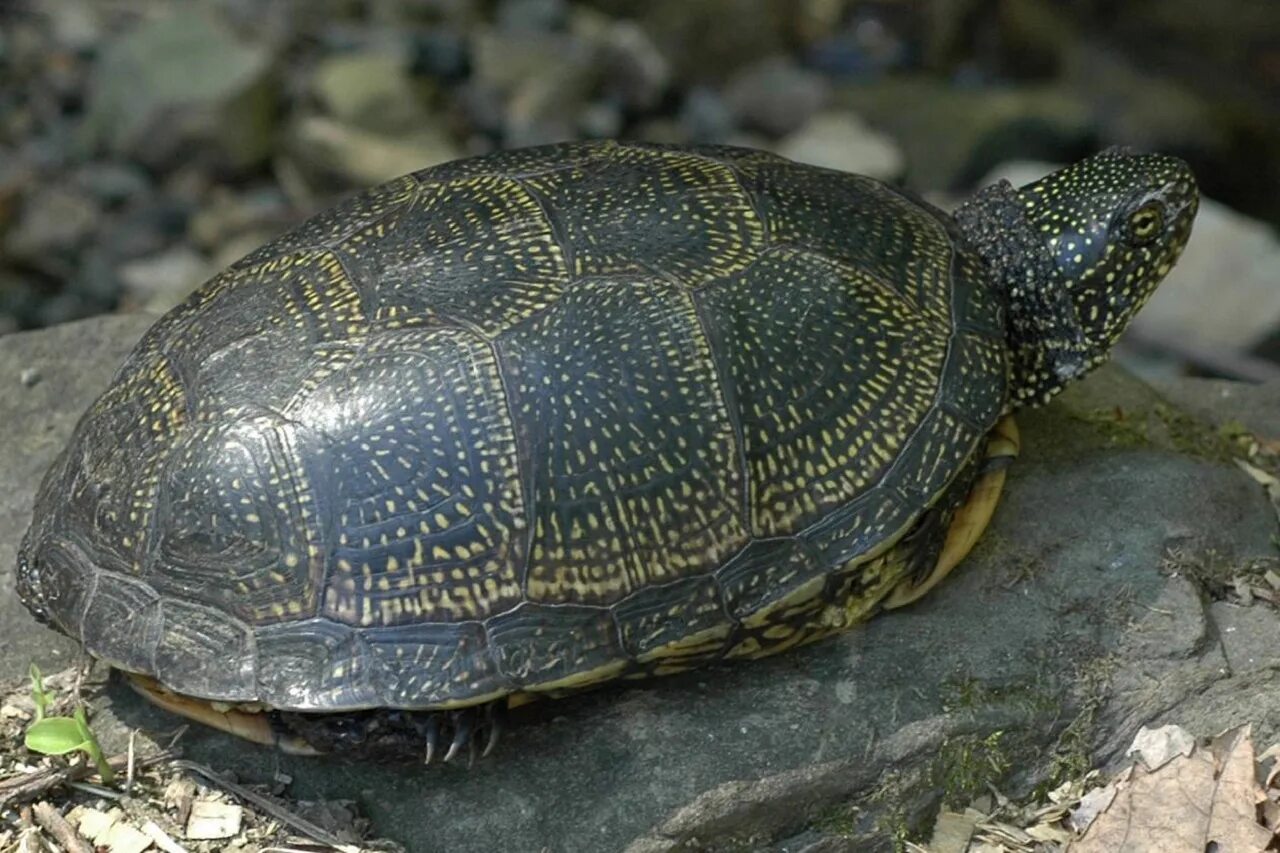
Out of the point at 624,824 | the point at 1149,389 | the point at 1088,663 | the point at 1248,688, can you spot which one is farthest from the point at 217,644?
the point at 1149,389

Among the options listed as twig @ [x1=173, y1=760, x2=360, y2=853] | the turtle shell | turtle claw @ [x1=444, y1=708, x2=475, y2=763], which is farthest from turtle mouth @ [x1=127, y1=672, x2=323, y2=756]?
turtle claw @ [x1=444, y1=708, x2=475, y2=763]

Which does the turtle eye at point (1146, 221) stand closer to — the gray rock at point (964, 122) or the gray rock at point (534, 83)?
the gray rock at point (964, 122)

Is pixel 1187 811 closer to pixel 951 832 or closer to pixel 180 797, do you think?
pixel 951 832

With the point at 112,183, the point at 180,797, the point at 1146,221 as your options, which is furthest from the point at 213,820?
the point at 112,183

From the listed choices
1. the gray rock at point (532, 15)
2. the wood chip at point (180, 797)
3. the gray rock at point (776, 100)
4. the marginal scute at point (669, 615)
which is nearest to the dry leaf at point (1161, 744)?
the marginal scute at point (669, 615)

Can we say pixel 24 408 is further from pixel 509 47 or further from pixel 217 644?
pixel 509 47

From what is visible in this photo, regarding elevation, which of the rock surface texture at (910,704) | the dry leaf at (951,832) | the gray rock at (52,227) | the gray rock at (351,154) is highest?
the rock surface texture at (910,704)
